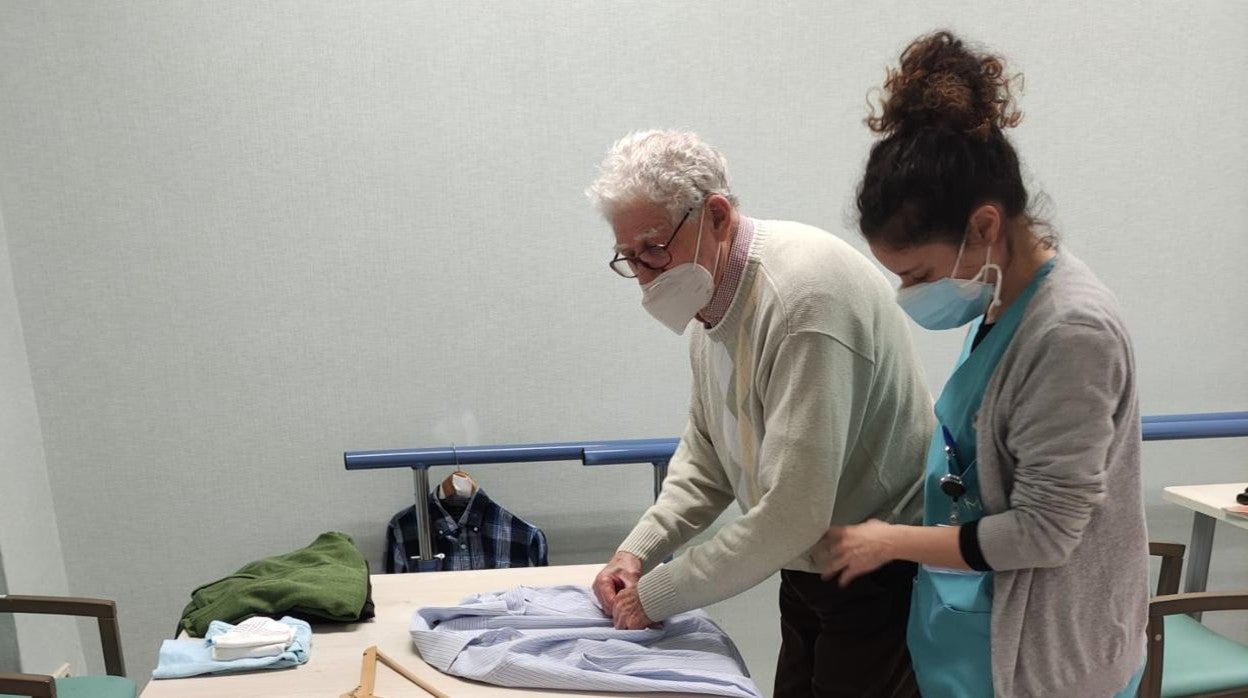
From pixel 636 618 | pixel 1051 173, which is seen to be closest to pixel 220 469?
pixel 636 618

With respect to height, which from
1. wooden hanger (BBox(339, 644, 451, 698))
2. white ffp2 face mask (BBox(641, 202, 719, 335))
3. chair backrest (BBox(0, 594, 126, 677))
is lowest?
chair backrest (BBox(0, 594, 126, 677))

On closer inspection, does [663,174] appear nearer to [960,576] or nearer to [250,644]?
[960,576]

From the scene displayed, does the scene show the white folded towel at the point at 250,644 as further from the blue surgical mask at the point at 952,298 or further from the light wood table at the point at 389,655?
the blue surgical mask at the point at 952,298

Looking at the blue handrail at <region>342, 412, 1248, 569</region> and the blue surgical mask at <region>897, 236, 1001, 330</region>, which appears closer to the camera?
the blue surgical mask at <region>897, 236, 1001, 330</region>

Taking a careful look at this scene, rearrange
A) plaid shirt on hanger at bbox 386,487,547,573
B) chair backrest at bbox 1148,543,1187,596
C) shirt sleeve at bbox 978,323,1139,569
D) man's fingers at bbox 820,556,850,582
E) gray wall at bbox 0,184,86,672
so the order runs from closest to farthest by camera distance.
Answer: shirt sleeve at bbox 978,323,1139,569 → man's fingers at bbox 820,556,850,582 → chair backrest at bbox 1148,543,1187,596 → gray wall at bbox 0,184,86,672 → plaid shirt on hanger at bbox 386,487,547,573

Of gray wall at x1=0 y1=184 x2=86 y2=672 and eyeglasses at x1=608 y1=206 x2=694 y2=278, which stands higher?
eyeglasses at x1=608 y1=206 x2=694 y2=278

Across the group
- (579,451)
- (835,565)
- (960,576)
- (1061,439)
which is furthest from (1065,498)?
(579,451)

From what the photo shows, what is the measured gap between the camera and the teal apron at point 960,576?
117cm

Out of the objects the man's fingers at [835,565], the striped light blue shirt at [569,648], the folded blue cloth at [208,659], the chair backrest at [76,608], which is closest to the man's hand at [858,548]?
the man's fingers at [835,565]

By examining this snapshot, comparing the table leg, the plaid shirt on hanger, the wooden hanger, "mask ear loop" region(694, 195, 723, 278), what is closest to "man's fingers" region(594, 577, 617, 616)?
the wooden hanger

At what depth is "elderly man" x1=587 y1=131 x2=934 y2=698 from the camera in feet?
4.16

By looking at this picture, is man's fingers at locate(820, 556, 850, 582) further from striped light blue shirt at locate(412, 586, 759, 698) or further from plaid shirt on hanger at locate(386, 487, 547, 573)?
plaid shirt on hanger at locate(386, 487, 547, 573)

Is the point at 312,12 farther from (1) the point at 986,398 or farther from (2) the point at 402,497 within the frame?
(1) the point at 986,398

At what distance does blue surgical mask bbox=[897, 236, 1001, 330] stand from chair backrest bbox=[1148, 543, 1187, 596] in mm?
1244
